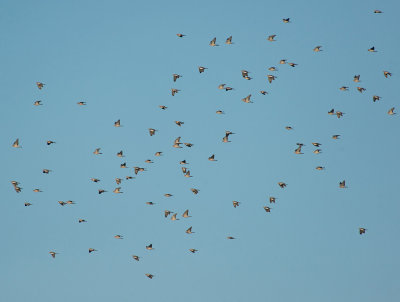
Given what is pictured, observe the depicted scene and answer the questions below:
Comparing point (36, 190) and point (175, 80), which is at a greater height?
point (175, 80)

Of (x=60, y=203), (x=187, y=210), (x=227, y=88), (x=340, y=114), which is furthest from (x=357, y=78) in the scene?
(x=60, y=203)

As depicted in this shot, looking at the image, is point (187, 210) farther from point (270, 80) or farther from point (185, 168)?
point (270, 80)

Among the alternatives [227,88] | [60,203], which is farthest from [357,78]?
[60,203]

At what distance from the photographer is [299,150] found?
137 m

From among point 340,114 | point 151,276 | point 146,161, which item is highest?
point 340,114

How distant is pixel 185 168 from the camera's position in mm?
136500

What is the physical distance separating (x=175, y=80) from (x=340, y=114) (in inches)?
795

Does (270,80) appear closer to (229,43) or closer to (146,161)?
(229,43)

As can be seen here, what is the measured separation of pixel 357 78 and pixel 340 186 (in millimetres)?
12276

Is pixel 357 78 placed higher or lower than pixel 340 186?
higher

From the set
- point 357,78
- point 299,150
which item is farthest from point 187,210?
point 357,78

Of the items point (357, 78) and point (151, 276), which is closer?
point (357, 78)

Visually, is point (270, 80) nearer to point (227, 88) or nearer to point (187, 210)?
Result: point (227, 88)

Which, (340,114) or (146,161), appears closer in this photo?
(340,114)
